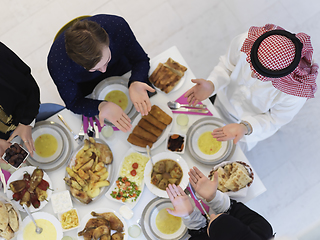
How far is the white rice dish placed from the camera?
5.78 feet

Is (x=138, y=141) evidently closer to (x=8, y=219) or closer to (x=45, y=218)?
(x=45, y=218)

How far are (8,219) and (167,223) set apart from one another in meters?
0.99

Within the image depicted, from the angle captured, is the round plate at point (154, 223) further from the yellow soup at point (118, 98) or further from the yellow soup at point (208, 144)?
the yellow soup at point (118, 98)

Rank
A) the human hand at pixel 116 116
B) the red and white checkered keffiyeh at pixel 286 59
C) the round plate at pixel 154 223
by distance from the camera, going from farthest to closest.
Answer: the human hand at pixel 116 116 → the round plate at pixel 154 223 → the red and white checkered keffiyeh at pixel 286 59

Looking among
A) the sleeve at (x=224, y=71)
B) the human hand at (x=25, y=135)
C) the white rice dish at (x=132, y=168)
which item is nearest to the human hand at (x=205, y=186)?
the white rice dish at (x=132, y=168)

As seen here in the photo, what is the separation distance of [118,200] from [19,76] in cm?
106

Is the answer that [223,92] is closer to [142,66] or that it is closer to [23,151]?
[142,66]

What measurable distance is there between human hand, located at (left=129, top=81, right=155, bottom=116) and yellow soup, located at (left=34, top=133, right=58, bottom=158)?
25.3 inches

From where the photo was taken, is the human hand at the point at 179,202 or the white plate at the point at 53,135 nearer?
the human hand at the point at 179,202

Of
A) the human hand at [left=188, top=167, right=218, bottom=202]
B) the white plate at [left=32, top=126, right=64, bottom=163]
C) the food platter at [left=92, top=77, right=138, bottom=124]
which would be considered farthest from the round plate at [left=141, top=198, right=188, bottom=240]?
the white plate at [left=32, top=126, right=64, bottom=163]

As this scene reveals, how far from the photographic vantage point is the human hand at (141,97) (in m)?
1.76

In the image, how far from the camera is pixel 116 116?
68.2 inches

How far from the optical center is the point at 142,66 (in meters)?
1.87

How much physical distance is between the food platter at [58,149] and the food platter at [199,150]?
0.85 meters
